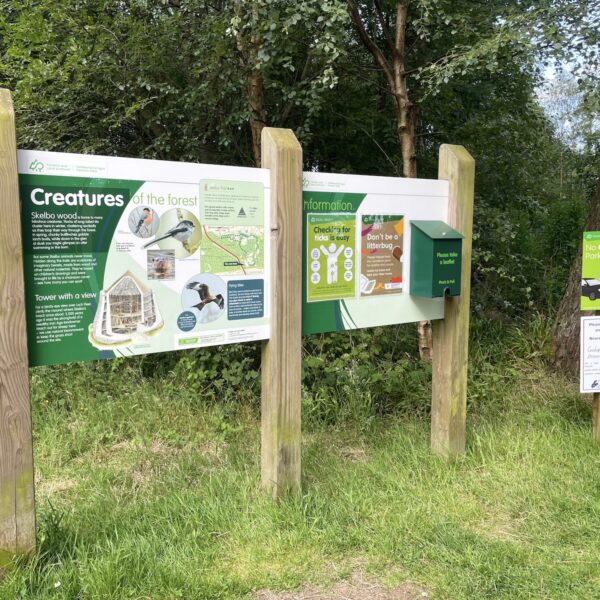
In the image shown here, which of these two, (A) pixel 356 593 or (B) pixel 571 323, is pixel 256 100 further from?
(A) pixel 356 593

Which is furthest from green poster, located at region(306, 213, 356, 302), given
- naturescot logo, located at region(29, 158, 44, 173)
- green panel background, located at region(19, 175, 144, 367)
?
naturescot logo, located at region(29, 158, 44, 173)

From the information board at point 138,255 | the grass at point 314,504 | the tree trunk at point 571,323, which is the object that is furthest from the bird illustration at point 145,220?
the tree trunk at point 571,323

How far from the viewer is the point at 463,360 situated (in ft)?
13.5

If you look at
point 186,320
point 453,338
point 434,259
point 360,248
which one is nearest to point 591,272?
point 453,338

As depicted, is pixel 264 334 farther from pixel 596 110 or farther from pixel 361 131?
pixel 361 131

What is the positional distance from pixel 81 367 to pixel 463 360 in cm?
369

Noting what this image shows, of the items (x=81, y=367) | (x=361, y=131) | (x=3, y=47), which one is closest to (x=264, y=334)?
(x=81, y=367)

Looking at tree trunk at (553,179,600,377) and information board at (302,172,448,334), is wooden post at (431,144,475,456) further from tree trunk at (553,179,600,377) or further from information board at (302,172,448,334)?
tree trunk at (553,179,600,377)

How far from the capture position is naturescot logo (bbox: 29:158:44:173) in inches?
96.6

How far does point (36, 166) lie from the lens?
246 cm

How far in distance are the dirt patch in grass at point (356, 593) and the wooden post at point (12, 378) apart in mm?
1021

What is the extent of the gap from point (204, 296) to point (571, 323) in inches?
158

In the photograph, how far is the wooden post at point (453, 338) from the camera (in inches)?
158

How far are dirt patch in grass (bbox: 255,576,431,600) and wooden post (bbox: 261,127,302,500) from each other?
0.69 m
